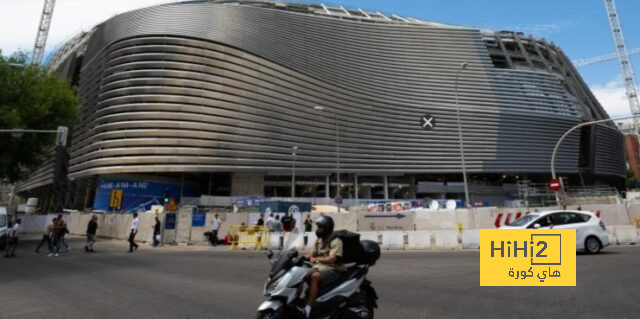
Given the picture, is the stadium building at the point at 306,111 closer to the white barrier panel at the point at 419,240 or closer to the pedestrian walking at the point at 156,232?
the pedestrian walking at the point at 156,232

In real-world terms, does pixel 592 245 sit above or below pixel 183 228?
above

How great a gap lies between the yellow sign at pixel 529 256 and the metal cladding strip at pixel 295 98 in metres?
48.4

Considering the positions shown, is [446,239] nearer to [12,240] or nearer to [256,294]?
[256,294]

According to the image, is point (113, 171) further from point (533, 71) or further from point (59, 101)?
point (533, 71)

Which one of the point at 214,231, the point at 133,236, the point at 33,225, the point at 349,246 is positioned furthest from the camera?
the point at 33,225

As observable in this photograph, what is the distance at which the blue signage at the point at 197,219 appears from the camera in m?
24.1

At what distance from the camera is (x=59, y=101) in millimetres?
32469

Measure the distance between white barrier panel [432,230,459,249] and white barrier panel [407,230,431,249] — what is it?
41cm

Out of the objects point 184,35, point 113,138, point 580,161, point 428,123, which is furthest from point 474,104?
point 113,138

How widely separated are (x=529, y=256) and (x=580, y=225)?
8.61 meters

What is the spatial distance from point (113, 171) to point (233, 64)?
21.5 m

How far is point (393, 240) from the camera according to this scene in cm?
1938

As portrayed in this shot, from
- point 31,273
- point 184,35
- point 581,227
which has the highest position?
point 184,35

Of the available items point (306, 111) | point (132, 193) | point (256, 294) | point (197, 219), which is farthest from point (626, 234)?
point (132, 193)
